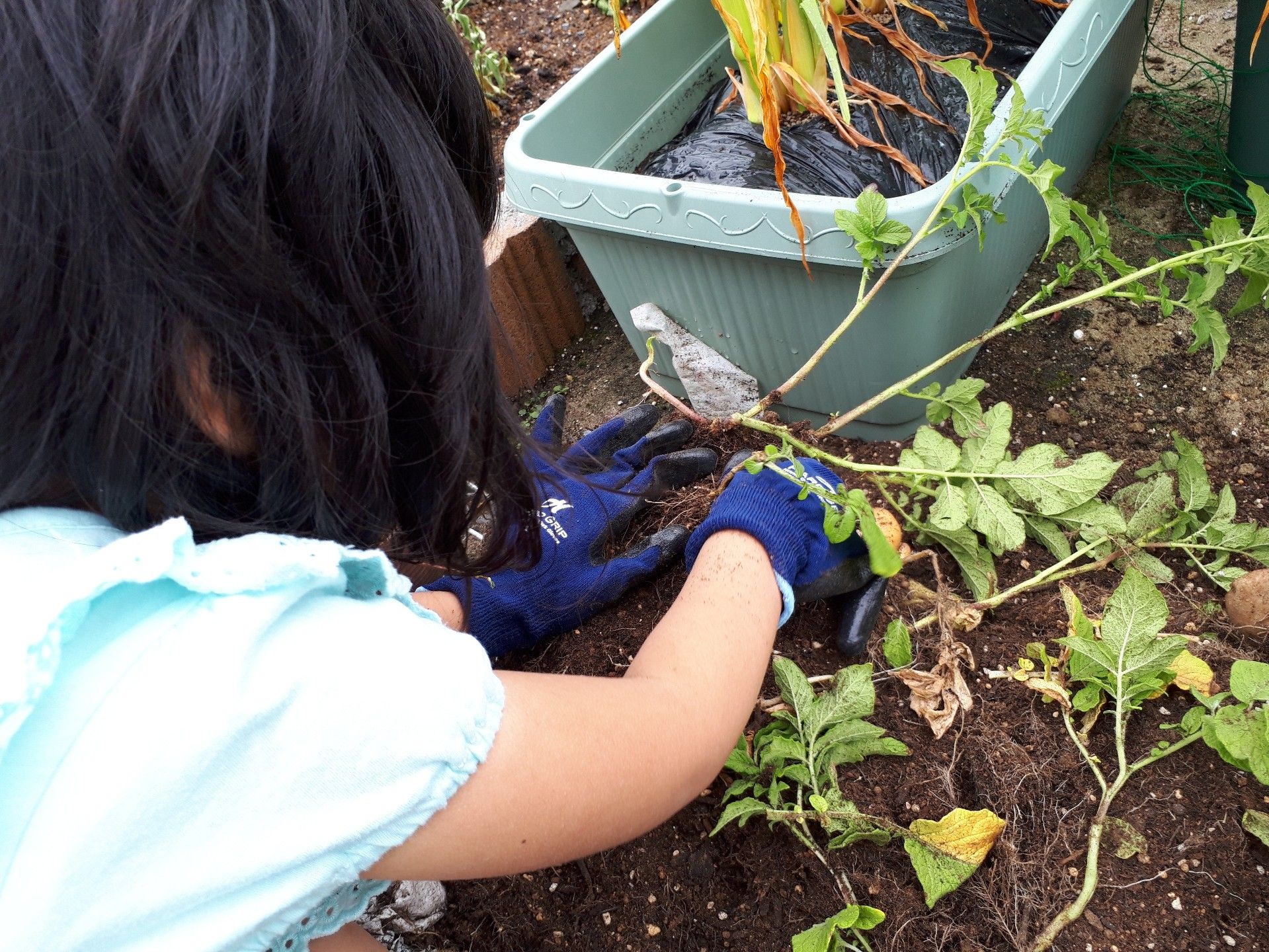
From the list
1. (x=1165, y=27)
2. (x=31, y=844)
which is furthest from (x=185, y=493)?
(x=1165, y=27)

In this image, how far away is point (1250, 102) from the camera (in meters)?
1.52

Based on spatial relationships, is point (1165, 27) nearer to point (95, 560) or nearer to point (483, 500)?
point (483, 500)

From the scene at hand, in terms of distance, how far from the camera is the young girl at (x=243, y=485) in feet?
1.81

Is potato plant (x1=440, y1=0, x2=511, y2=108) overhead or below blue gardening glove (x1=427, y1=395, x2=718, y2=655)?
overhead

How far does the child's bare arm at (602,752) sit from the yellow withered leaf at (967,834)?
234mm

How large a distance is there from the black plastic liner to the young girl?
71 cm

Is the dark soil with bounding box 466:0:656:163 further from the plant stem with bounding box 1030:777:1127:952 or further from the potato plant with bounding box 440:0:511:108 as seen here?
the plant stem with bounding box 1030:777:1127:952

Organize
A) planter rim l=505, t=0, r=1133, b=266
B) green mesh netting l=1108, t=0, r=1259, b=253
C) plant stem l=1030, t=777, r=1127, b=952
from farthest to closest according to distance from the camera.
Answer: green mesh netting l=1108, t=0, r=1259, b=253
planter rim l=505, t=0, r=1133, b=266
plant stem l=1030, t=777, r=1127, b=952

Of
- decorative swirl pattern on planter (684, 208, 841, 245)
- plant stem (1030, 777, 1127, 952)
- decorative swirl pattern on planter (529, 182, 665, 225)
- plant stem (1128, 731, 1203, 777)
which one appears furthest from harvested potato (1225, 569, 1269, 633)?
decorative swirl pattern on planter (529, 182, 665, 225)

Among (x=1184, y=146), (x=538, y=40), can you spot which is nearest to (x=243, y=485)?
(x=1184, y=146)

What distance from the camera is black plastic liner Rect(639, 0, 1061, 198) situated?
4.39 feet

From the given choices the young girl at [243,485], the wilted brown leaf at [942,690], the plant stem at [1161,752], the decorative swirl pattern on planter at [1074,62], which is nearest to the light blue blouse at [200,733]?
the young girl at [243,485]

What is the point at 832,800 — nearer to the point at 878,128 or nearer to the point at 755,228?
the point at 755,228

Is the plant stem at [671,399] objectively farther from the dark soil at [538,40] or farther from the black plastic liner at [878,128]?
the dark soil at [538,40]
